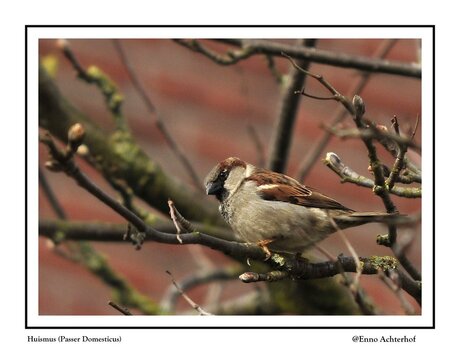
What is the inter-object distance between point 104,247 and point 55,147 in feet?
8.14

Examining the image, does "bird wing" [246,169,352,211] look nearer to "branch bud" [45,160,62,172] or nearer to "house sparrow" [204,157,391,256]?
"house sparrow" [204,157,391,256]

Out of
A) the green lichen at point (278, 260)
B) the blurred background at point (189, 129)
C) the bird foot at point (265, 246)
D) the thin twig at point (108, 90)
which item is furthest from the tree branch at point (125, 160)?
the green lichen at point (278, 260)

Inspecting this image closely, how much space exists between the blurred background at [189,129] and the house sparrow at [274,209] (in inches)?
30.0

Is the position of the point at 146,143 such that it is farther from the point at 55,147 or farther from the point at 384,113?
the point at 55,147

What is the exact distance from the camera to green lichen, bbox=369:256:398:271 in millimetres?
1762

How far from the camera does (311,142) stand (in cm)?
351

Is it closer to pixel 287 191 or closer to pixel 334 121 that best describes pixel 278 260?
pixel 287 191

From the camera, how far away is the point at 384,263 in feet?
5.86

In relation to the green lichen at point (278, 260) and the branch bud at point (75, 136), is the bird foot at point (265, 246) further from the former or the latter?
the branch bud at point (75, 136)

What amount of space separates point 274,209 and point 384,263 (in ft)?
1.92

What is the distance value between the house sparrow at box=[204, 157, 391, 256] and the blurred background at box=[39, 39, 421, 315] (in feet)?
2.50

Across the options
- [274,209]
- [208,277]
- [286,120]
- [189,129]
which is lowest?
[208,277]

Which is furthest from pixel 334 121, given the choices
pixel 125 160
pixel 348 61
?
pixel 125 160
